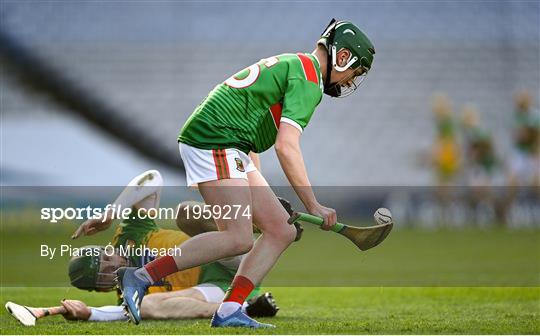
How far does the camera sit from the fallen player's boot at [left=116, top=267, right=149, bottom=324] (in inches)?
Answer: 177

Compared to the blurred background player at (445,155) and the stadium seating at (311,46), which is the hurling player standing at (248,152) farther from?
the stadium seating at (311,46)

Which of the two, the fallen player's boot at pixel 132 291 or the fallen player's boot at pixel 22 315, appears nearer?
the fallen player's boot at pixel 132 291

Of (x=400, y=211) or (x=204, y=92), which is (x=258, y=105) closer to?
(x=400, y=211)

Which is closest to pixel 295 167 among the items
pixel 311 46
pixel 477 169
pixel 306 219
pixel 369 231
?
pixel 306 219

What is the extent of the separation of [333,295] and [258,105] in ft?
8.76

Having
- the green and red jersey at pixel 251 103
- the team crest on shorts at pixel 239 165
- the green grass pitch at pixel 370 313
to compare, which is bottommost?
the green grass pitch at pixel 370 313

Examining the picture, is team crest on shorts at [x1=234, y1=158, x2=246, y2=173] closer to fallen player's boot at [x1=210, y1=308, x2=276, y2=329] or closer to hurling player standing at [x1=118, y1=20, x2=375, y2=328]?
hurling player standing at [x1=118, y1=20, x2=375, y2=328]

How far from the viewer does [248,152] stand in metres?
4.68

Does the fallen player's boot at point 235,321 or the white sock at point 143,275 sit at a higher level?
the white sock at point 143,275

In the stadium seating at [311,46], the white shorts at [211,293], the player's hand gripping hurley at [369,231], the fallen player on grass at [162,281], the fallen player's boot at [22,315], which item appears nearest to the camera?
→ the fallen player's boot at [22,315]

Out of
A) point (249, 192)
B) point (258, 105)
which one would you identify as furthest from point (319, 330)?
point (258, 105)

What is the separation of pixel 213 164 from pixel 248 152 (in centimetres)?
22

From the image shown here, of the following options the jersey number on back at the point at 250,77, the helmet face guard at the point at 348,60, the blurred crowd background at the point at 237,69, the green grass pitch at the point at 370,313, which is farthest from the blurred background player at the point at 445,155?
the jersey number on back at the point at 250,77

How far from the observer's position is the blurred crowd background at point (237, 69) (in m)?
23.6
